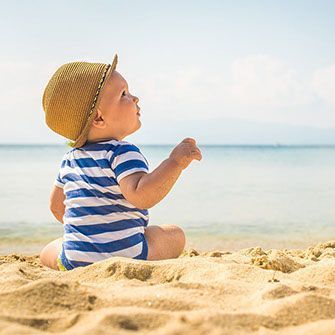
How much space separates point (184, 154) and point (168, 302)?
1.08 metres

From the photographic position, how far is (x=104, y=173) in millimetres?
2855

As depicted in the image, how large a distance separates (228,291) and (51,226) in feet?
13.9

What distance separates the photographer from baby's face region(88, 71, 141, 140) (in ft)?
9.87

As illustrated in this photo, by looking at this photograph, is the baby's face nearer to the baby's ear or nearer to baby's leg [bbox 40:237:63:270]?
the baby's ear

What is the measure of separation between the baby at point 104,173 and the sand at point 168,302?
Result: 0.38 meters

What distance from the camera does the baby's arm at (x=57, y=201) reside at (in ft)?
10.9

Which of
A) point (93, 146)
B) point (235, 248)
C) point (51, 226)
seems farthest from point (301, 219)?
point (93, 146)

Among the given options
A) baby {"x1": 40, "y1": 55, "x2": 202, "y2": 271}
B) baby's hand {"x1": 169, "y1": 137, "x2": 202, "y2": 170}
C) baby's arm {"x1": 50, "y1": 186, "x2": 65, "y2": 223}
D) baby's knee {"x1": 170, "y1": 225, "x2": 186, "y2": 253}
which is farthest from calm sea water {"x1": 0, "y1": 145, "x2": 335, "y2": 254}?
baby's hand {"x1": 169, "y1": 137, "x2": 202, "y2": 170}

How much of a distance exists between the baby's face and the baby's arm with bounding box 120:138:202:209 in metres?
0.37

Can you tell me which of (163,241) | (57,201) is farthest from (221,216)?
(163,241)

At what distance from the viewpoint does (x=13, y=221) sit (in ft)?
20.4

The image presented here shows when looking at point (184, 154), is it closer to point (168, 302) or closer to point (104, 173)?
point (104, 173)

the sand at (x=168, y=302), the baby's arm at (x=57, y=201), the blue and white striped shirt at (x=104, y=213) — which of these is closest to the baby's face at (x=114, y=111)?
the blue and white striped shirt at (x=104, y=213)

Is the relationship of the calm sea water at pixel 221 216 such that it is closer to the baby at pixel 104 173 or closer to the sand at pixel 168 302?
the baby at pixel 104 173
